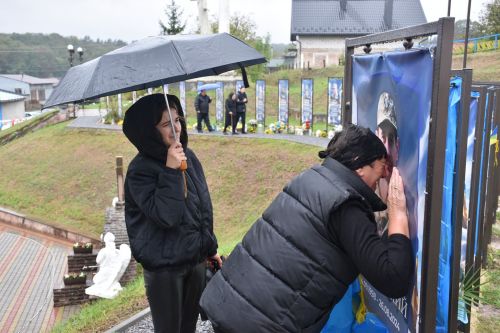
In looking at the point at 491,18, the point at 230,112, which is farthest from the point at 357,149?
the point at 491,18

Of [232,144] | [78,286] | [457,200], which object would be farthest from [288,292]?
[232,144]

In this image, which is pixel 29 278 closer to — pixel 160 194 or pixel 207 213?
pixel 207 213

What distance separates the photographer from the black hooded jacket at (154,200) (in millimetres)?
2609

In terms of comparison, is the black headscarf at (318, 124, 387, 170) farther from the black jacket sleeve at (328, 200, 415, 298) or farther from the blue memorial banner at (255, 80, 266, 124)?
the blue memorial banner at (255, 80, 266, 124)

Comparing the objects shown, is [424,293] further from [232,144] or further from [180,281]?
[232,144]

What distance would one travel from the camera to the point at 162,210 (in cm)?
255

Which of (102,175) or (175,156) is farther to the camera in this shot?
(102,175)

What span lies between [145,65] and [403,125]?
1.34 metres

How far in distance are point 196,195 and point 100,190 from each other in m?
14.4

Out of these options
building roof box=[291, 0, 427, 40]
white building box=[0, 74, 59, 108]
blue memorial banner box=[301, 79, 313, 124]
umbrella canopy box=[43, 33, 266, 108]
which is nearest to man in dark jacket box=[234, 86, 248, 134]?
blue memorial banner box=[301, 79, 313, 124]

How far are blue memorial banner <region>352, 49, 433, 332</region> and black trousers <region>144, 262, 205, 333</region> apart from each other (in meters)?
0.95

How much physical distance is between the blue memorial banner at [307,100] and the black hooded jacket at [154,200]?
1552 cm

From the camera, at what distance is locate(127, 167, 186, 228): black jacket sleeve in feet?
8.40

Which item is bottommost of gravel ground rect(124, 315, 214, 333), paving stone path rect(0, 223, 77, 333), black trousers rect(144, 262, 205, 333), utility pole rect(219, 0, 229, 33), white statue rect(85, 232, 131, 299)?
paving stone path rect(0, 223, 77, 333)
